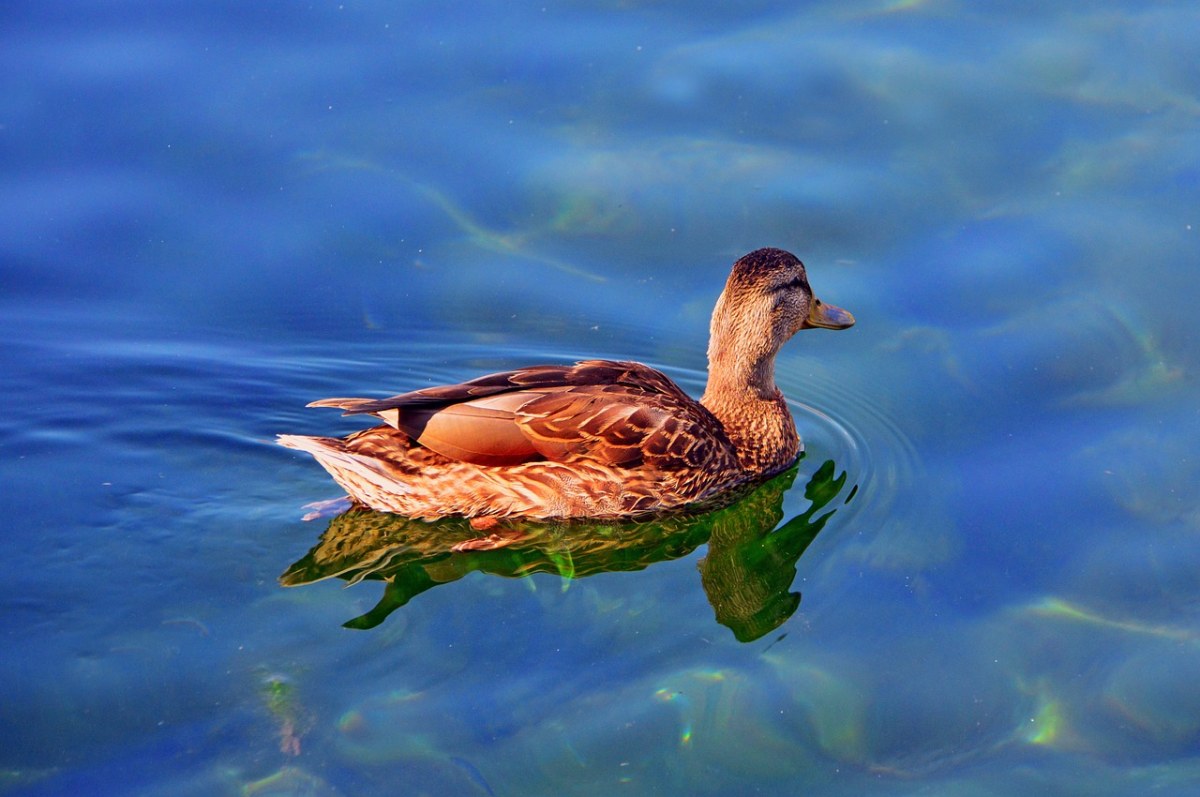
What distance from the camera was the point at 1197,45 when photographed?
1120 centimetres

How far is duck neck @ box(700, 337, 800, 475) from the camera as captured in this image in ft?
28.3

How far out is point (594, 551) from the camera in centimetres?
787

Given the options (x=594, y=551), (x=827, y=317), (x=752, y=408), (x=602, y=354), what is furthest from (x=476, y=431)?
(x=827, y=317)

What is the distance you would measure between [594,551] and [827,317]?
219 centimetres

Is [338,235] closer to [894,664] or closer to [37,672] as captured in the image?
[37,672]

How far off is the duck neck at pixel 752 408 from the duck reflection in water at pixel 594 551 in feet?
0.96

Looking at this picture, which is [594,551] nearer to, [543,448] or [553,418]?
[543,448]

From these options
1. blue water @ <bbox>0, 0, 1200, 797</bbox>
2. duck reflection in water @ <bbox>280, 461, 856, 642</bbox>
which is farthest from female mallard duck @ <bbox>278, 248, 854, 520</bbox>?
blue water @ <bbox>0, 0, 1200, 797</bbox>

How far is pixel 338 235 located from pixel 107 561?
333 cm

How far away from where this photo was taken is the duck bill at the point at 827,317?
895 centimetres

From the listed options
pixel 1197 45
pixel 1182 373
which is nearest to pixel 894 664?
pixel 1182 373

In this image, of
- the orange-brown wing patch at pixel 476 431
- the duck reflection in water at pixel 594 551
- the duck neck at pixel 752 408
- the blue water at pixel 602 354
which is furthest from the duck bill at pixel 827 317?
the orange-brown wing patch at pixel 476 431

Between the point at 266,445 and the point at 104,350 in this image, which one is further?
the point at 104,350

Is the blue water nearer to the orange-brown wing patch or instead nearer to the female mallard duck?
the female mallard duck
